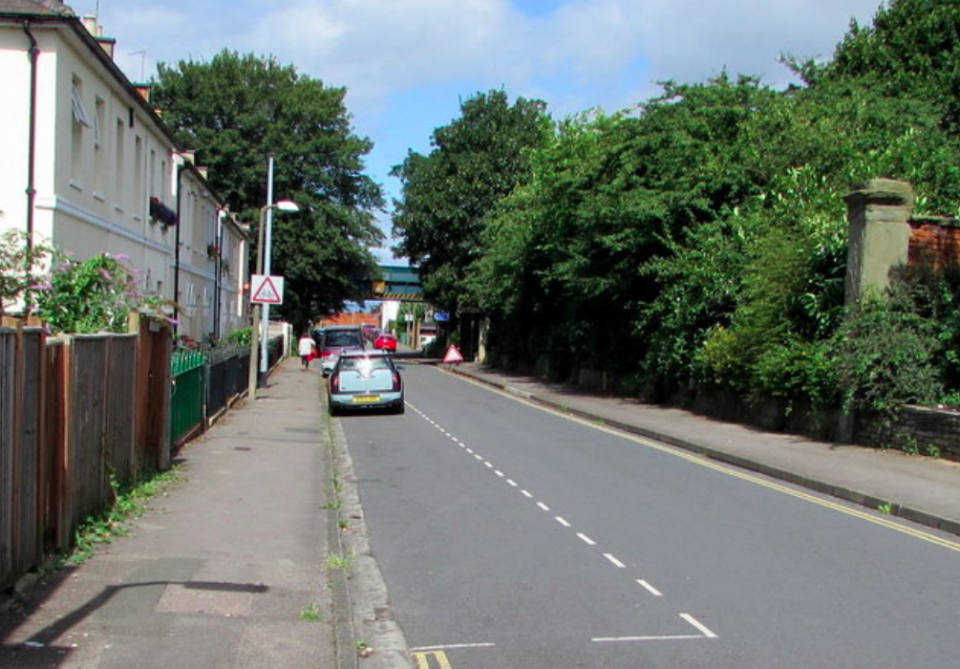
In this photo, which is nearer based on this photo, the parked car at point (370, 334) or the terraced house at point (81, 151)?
the terraced house at point (81, 151)

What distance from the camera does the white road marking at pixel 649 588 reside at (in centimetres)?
728

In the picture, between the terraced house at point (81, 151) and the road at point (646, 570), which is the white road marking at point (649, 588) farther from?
the terraced house at point (81, 151)

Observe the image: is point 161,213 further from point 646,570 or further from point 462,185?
point 462,185

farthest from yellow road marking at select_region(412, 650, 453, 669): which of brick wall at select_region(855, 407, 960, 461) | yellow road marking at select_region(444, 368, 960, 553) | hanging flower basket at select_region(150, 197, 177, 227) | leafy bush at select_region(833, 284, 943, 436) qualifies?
hanging flower basket at select_region(150, 197, 177, 227)

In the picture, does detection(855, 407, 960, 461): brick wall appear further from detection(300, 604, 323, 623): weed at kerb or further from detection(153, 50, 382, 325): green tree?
detection(153, 50, 382, 325): green tree

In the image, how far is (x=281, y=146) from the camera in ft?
171

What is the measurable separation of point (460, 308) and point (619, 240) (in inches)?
1122

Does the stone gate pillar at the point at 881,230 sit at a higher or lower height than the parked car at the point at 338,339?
higher

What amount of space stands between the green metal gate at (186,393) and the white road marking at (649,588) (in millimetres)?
7810

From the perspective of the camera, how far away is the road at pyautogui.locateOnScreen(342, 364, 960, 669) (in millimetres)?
6059

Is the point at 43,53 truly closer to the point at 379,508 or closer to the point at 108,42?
the point at 108,42

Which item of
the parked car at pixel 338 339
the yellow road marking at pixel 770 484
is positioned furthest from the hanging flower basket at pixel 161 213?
the parked car at pixel 338 339

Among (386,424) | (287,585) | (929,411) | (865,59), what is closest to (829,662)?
(287,585)

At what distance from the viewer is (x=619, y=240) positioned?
2639 cm
